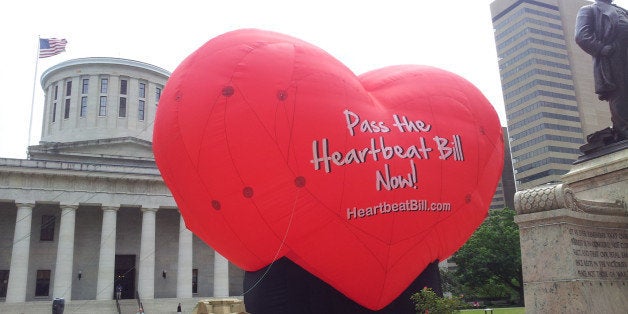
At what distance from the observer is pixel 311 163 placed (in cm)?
1160

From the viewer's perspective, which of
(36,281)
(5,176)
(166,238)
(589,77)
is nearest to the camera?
(5,176)

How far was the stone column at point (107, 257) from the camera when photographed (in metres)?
42.7

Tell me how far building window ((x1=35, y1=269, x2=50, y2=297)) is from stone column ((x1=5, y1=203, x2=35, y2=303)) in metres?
4.93

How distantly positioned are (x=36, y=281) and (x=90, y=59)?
2489 cm

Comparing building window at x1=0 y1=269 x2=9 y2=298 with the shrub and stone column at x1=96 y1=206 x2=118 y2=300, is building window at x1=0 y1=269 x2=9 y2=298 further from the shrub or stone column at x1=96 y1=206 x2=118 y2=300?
the shrub

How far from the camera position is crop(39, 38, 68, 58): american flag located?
164ft

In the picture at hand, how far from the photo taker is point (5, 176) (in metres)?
42.3

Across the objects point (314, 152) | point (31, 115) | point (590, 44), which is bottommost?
point (314, 152)

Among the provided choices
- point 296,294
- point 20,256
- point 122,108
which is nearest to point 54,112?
point 122,108

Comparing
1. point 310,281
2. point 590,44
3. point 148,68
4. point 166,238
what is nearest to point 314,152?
point 310,281

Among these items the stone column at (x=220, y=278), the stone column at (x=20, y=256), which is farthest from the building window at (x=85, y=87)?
the stone column at (x=220, y=278)

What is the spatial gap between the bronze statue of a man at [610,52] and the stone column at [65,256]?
3963 centimetres

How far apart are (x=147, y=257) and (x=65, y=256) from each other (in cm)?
598

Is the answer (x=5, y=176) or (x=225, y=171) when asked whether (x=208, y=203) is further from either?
(x=5, y=176)
